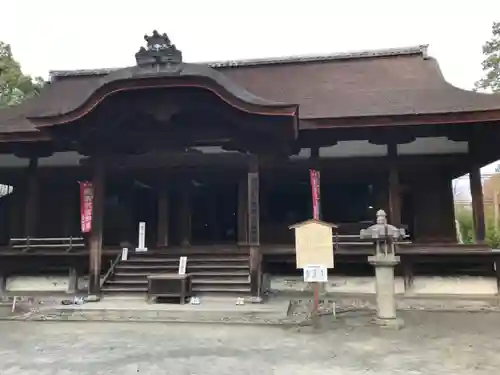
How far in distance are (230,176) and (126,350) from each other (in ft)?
23.8

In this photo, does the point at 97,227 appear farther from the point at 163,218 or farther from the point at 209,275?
the point at 209,275

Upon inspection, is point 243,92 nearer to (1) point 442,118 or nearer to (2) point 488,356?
(1) point 442,118

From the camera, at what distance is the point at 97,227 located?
1005cm

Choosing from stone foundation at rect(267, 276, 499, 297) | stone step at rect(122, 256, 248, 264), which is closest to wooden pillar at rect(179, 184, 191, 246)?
stone step at rect(122, 256, 248, 264)

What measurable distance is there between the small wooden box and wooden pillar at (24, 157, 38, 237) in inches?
154

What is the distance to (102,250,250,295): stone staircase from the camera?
980cm

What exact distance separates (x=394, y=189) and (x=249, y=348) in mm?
5575

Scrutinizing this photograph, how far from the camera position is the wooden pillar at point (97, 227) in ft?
32.4

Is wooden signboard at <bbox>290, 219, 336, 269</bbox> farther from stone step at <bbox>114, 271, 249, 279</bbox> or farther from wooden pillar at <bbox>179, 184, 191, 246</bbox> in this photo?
wooden pillar at <bbox>179, 184, 191, 246</bbox>

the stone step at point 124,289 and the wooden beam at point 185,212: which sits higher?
the wooden beam at point 185,212

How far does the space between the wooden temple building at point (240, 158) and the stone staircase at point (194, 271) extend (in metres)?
0.04

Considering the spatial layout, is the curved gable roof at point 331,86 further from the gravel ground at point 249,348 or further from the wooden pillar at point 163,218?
the gravel ground at point 249,348

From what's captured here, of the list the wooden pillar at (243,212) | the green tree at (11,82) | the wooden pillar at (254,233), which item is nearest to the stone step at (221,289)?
the wooden pillar at (254,233)

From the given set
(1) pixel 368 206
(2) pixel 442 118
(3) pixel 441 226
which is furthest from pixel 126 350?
(3) pixel 441 226
